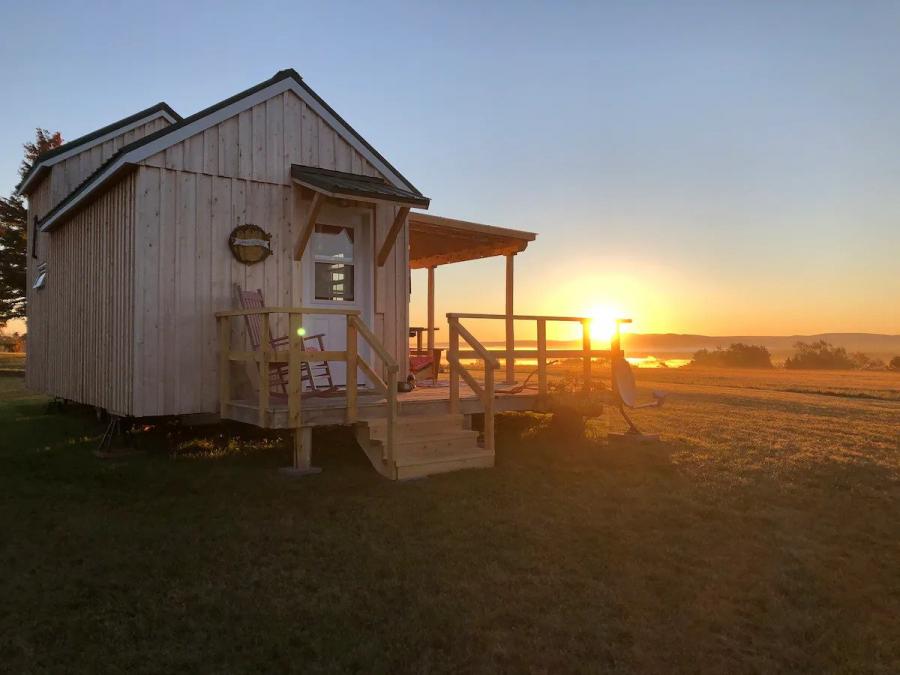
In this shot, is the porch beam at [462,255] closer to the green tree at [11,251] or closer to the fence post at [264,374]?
the fence post at [264,374]

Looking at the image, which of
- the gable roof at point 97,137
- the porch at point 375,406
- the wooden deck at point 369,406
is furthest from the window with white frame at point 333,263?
the gable roof at point 97,137

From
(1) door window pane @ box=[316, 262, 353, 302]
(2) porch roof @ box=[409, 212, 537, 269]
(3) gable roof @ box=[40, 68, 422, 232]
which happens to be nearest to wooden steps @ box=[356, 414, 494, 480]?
(1) door window pane @ box=[316, 262, 353, 302]

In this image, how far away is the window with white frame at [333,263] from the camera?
332 inches

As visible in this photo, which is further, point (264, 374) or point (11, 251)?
point (11, 251)

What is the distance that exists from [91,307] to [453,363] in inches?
199

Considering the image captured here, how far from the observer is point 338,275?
859cm

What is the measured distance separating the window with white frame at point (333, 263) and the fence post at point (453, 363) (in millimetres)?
1712

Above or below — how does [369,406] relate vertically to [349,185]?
below

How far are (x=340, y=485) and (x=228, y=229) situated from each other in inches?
135

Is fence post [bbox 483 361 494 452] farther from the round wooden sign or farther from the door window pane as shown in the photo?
the round wooden sign

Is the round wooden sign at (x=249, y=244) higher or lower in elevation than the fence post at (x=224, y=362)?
higher

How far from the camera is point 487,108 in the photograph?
42.4 feet

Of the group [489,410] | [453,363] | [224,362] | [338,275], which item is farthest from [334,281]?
[489,410]

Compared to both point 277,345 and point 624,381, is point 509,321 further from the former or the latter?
point 277,345
